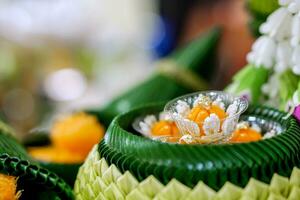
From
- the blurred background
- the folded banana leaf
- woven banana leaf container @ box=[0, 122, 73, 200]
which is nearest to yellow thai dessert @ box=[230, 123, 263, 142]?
woven banana leaf container @ box=[0, 122, 73, 200]

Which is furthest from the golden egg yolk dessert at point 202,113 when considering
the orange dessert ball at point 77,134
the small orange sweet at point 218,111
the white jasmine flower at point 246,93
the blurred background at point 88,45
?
the blurred background at point 88,45

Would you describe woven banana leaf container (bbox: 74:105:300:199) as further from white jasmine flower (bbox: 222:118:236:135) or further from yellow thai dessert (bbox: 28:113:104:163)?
yellow thai dessert (bbox: 28:113:104:163)

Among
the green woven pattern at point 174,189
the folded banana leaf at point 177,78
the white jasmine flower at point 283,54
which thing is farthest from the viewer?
the folded banana leaf at point 177,78

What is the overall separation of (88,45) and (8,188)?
1124mm

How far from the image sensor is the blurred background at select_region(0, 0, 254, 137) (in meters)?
0.88

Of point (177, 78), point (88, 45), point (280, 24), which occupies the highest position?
point (280, 24)

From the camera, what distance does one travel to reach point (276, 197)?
0.27m

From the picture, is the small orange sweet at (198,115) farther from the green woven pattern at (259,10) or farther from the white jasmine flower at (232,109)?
the green woven pattern at (259,10)

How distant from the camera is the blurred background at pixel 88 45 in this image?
2.87 ft

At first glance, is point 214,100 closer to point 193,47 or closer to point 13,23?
point 193,47

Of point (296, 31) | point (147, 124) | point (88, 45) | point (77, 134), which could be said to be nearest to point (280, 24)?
point (296, 31)

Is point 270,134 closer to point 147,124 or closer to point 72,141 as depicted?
point 147,124

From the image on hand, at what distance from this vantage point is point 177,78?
2.06 feet

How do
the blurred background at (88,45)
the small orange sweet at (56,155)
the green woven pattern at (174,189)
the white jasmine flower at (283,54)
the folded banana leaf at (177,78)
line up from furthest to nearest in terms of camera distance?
1. the blurred background at (88,45)
2. the folded banana leaf at (177,78)
3. the small orange sweet at (56,155)
4. the white jasmine flower at (283,54)
5. the green woven pattern at (174,189)
